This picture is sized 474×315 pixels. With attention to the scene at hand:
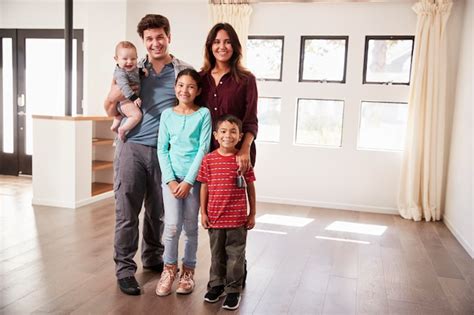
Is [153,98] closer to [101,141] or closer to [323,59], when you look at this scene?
[101,141]

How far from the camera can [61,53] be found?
6059mm

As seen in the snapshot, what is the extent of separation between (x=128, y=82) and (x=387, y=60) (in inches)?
141

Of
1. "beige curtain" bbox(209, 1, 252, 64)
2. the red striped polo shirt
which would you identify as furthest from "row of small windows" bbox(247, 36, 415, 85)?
the red striped polo shirt

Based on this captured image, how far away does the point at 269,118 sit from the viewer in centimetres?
549

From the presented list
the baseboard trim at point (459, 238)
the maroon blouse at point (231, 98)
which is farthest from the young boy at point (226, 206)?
the baseboard trim at point (459, 238)

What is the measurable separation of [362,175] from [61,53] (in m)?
4.33

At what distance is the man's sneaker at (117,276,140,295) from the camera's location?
2.54m

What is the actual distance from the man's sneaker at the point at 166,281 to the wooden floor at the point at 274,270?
0.04 meters

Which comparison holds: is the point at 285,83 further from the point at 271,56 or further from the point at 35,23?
the point at 35,23

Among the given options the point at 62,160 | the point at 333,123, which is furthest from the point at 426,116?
the point at 62,160

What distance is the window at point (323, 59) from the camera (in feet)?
17.0

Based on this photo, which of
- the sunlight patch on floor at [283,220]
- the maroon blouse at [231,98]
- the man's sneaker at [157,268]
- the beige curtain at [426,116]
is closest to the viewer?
the maroon blouse at [231,98]

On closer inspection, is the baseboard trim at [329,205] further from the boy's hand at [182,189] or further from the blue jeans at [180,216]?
the boy's hand at [182,189]

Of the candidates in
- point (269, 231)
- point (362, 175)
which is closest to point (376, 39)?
point (362, 175)
